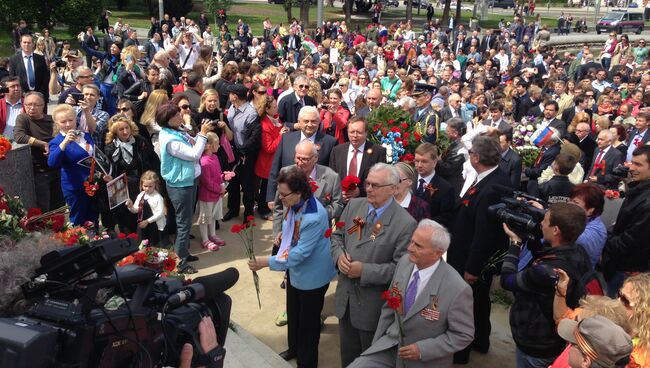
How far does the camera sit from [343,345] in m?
4.83

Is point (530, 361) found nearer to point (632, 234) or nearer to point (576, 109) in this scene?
point (632, 234)

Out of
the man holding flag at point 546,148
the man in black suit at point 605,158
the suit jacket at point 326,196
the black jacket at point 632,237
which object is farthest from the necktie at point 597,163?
the suit jacket at point 326,196

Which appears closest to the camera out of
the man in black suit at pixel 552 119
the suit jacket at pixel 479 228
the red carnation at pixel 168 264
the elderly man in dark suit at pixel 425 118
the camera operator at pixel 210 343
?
the camera operator at pixel 210 343

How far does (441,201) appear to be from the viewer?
18.5 ft

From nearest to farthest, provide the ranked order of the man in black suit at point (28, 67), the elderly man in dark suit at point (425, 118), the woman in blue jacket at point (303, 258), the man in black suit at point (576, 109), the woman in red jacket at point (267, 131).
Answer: the woman in blue jacket at point (303, 258) < the elderly man in dark suit at point (425, 118) < the woman in red jacket at point (267, 131) < the man in black suit at point (28, 67) < the man in black suit at point (576, 109)

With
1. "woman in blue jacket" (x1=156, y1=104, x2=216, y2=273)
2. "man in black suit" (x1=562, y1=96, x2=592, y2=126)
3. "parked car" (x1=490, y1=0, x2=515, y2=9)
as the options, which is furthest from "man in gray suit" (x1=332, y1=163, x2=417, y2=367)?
"parked car" (x1=490, y1=0, x2=515, y2=9)

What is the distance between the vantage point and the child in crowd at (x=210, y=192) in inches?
291

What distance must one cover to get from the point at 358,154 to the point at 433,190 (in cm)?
111

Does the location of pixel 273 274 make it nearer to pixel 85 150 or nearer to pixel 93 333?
pixel 85 150

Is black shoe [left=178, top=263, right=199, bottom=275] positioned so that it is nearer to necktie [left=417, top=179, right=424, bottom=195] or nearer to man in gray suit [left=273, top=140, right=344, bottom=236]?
man in gray suit [left=273, top=140, right=344, bottom=236]

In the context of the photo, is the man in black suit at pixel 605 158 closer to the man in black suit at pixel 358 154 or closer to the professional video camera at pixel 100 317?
the man in black suit at pixel 358 154

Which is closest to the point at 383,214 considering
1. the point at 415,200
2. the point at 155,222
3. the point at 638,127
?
the point at 415,200

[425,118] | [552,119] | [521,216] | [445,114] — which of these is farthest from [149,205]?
[552,119]

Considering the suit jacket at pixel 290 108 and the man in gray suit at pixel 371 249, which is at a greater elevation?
the suit jacket at pixel 290 108
